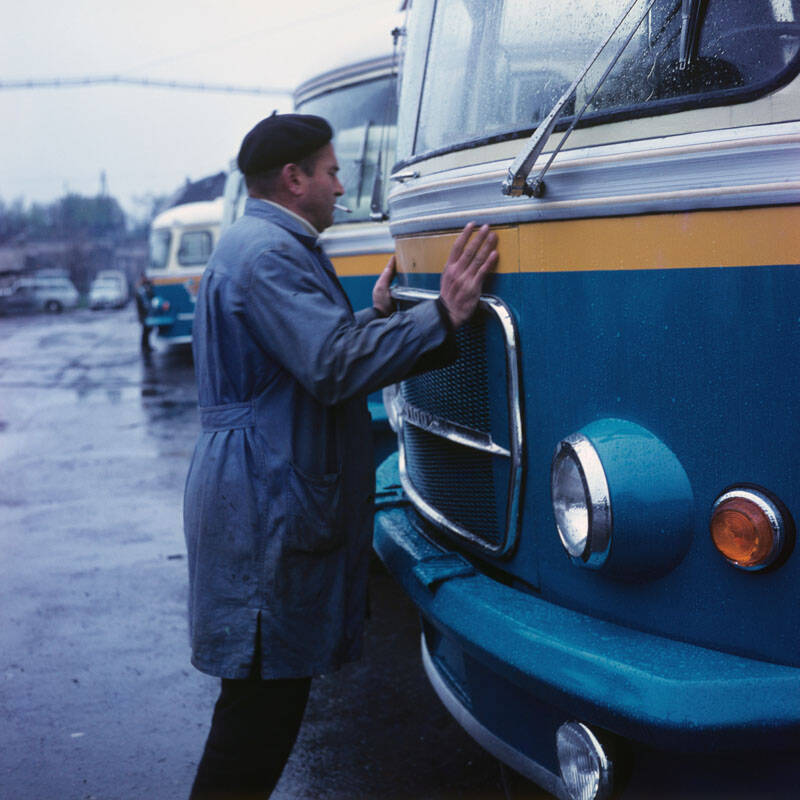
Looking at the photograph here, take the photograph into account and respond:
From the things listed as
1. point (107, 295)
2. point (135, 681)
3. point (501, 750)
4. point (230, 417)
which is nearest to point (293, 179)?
point (230, 417)

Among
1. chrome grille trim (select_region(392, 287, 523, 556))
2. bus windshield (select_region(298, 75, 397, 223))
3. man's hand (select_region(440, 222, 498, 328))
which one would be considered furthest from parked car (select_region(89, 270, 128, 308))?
man's hand (select_region(440, 222, 498, 328))

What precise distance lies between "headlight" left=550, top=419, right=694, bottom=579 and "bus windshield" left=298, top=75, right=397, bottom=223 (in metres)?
3.77

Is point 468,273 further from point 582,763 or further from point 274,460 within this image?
point 582,763

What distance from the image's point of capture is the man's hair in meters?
2.65

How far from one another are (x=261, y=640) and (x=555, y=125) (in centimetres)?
137

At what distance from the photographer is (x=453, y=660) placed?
9.36ft

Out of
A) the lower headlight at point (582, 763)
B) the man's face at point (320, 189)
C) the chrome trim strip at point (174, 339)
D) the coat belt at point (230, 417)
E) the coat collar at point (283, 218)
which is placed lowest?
the chrome trim strip at point (174, 339)

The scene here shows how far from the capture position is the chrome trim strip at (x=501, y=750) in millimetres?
2373

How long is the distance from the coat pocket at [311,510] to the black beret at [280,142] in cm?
77

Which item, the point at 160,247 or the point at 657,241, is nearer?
the point at 657,241

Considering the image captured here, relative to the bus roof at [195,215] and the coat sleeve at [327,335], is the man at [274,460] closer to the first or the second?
the coat sleeve at [327,335]

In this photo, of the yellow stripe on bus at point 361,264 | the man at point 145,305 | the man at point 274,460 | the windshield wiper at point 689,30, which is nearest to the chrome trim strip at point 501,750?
the man at point 274,460

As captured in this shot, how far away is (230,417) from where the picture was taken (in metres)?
2.54

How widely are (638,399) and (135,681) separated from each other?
9.05 feet
